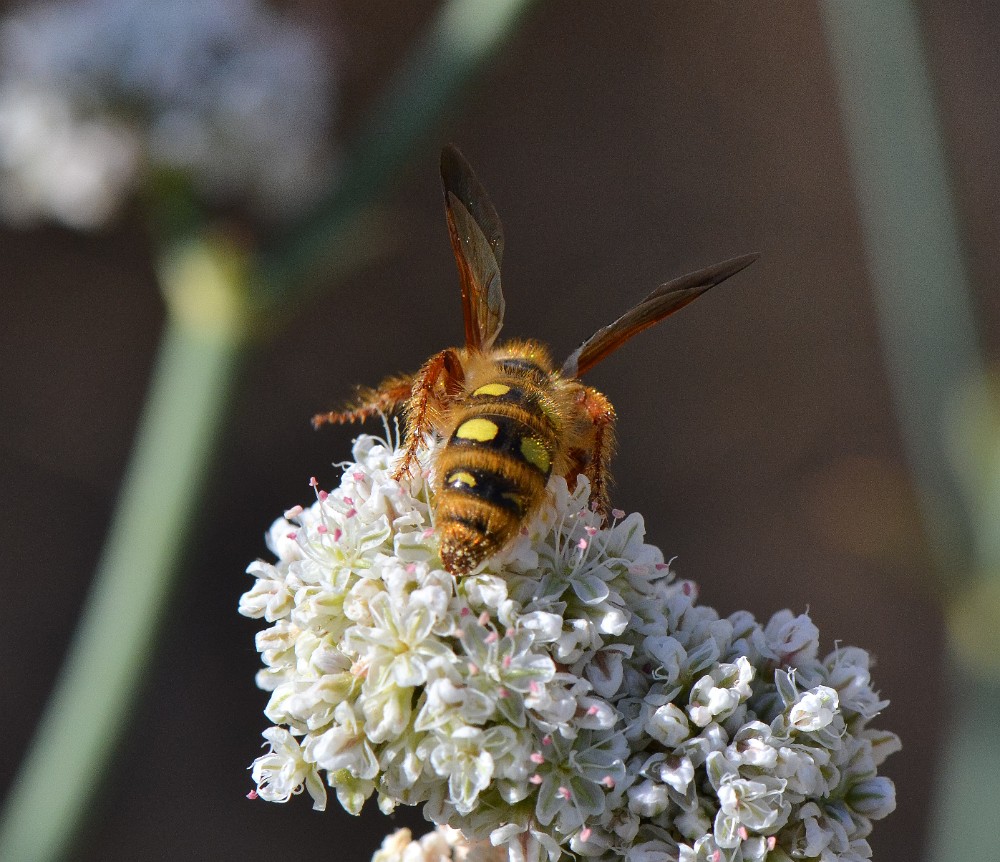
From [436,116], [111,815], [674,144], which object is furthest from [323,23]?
[111,815]

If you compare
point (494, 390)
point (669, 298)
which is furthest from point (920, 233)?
point (494, 390)

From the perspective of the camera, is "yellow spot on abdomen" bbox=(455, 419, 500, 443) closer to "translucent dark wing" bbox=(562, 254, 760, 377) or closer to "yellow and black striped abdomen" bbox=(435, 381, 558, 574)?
"yellow and black striped abdomen" bbox=(435, 381, 558, 574)

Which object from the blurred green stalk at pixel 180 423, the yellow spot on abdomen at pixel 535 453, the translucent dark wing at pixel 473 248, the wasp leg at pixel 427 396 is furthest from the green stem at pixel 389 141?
the yellow spot on abdomen at pixel 535 453

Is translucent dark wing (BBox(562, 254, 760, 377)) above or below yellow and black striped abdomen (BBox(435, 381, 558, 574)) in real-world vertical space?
above

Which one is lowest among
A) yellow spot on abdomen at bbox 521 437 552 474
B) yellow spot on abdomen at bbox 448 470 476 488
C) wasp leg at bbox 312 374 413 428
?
yellow spot on abdomen at bbox 448 470 476 488

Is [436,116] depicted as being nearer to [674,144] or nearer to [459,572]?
[459,572]

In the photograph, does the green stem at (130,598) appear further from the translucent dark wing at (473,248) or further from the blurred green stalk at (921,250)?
the blurred green stalk at (921,250)

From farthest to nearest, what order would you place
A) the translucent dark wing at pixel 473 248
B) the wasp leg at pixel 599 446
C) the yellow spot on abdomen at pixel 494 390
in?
the translucent dark wing at pixel 473 248 < the wasp leg at pixel 599 446 < the yellow spot on abdomen at pixel 494 390

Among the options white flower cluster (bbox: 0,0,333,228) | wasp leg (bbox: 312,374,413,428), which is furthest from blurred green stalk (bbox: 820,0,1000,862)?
wasp leg (bbox: 312,374,413,428)
